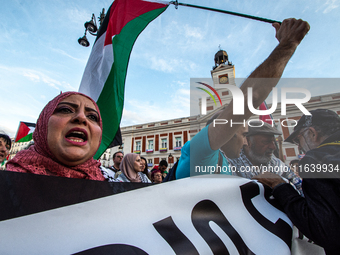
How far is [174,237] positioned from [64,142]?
2.27ft

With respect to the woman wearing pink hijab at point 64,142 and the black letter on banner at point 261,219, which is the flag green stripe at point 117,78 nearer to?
the woman wearing pink hijab at point 64,142

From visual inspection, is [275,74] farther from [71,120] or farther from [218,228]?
[71,120]

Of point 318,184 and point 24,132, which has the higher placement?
point 24,132

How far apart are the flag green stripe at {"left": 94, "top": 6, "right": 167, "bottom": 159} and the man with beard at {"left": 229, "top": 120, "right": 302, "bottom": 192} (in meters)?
1.89

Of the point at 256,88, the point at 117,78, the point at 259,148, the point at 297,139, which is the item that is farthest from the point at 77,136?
the point at 117,78

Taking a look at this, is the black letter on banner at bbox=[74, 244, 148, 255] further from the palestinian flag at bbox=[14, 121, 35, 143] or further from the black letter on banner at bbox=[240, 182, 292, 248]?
the palestinian flag at bbox=[14, 121, 35, 143]

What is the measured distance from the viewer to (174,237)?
0.75 meters

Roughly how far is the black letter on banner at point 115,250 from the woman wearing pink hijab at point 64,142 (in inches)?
16.3

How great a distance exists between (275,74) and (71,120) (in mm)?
1096

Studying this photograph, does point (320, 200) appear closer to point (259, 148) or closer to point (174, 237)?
point (259, 148)

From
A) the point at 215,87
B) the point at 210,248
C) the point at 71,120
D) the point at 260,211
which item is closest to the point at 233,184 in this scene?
the point at 260,211

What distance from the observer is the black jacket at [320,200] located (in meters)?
0.85

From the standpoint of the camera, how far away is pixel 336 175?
895 millimetres

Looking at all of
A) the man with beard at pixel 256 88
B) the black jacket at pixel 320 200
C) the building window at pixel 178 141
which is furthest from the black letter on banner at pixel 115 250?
the building window at pixel 178 141
